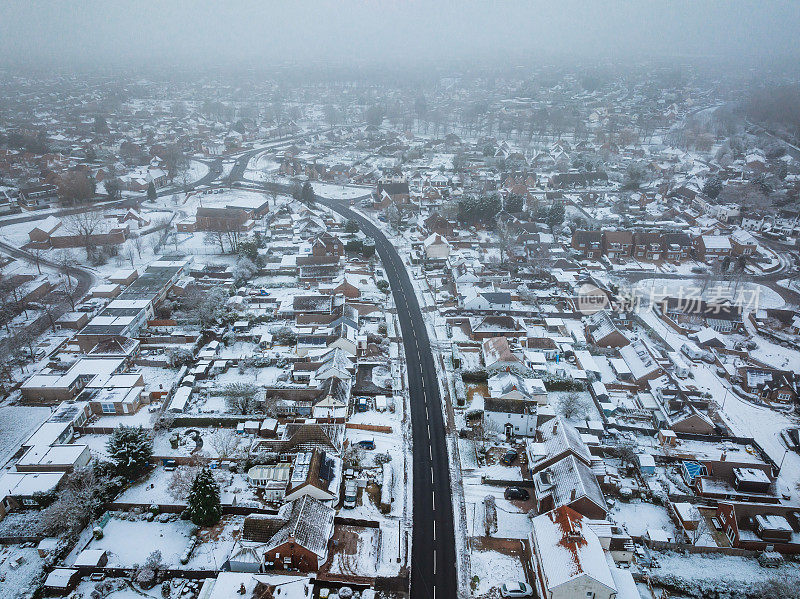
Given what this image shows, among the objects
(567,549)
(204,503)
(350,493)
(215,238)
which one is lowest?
(215,238)

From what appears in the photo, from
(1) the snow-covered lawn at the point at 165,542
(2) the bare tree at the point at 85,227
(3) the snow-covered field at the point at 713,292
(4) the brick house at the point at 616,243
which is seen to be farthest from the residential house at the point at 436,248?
(1) the snow-covered lawn at the point at 165,542

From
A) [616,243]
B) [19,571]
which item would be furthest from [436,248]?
[19,571]

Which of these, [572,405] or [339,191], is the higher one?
[572,405]

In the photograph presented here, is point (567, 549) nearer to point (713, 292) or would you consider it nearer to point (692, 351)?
point (692, 351)

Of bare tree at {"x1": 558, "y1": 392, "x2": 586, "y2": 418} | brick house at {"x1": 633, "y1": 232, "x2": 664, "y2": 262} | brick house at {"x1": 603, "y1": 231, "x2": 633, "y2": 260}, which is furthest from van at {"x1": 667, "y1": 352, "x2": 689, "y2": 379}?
brick house at {"x1": 633, "y1": 232, "x2": 664, "y2": 262}

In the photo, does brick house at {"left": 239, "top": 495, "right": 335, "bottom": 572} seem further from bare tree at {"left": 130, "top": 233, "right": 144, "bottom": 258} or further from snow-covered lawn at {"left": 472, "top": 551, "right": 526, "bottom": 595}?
bare tree at {"left": 130, "top": 233, "right": 144, "bottom": 258}

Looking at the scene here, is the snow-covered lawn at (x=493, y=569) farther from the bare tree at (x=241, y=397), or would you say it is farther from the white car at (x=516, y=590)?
the bare tree at (x=241, y=397)
